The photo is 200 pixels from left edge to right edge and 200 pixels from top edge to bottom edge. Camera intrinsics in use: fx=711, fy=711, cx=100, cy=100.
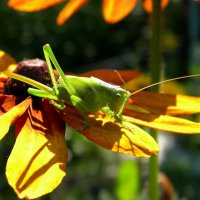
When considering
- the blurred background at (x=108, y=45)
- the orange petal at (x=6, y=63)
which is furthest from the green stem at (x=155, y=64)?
the blurred background at (x=108, y=45)

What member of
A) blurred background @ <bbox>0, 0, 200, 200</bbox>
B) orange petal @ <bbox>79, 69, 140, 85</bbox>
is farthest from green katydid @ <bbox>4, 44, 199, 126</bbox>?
blurred background @ <bbox>0, 0, 200, 200</bbox>

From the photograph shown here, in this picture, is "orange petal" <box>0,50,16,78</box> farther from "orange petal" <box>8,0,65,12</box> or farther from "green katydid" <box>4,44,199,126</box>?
"green katydid" <box>4,44,199,126</box>

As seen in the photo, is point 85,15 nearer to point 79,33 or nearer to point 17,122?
point 79,33

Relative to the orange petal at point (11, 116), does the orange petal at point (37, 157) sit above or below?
below

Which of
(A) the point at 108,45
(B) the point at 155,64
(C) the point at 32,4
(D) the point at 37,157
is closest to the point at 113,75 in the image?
(B) the point at 155,64

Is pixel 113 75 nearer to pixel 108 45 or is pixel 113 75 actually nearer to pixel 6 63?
pixel 6 63

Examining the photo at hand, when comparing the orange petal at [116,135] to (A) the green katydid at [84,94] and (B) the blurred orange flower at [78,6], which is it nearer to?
(A) the green katydid at [84,94]
